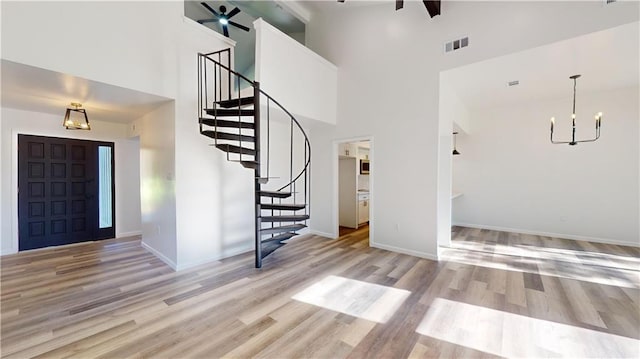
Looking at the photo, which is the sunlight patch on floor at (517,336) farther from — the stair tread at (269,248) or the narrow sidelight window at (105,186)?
the narrow sidelight window at (105,186)

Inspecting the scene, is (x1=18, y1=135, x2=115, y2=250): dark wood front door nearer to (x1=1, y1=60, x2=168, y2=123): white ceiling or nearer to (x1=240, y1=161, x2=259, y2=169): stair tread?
(x1=1, y1=60, x2=168, y2=123): white ceiling

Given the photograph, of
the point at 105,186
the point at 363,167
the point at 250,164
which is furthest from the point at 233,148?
the point at 363,167

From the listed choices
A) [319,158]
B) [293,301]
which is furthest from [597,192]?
[293,301]

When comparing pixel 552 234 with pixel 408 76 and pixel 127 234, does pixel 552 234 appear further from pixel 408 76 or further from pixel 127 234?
pixel 127 234

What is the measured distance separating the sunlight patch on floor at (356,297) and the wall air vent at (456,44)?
375 cm

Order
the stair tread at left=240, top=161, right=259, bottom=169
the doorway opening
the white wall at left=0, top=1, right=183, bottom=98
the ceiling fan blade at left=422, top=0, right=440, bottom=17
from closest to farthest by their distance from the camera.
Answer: the white wall at left=0, top=1, right=183, bottom=98 < the stair tread at left=240, top=161, right=259, bottom=169 < the ceiling fan blade at left=422, top=0, right=440, bottom=17 < the doorway opening

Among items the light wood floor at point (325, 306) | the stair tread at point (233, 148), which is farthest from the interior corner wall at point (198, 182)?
the stair tread at point (233, 148)

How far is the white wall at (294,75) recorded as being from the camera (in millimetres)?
4004

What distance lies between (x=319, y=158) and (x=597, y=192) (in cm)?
586

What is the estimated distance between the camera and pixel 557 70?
3.98 m

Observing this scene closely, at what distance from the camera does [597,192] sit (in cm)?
514

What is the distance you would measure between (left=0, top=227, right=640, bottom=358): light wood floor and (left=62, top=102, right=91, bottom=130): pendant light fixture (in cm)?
223

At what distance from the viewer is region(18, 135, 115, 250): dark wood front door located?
462 centimetres

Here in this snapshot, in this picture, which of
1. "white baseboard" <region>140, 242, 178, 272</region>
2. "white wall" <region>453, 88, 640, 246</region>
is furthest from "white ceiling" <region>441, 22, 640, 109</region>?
"white baseboard" <region>140, 242, 178, 272</region>
